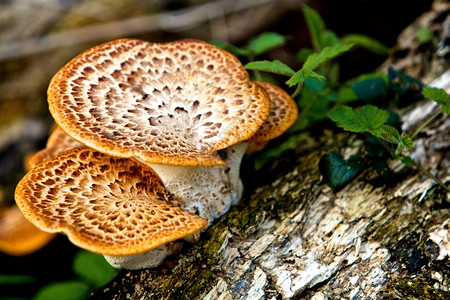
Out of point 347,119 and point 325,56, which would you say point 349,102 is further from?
point 325,56

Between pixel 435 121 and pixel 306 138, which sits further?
pixel 306 138

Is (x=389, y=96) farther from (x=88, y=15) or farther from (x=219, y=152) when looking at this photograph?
(x=88, y=15)

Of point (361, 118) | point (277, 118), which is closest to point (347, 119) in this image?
point (361, 118)

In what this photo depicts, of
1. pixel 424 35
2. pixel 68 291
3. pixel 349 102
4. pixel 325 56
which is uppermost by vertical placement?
pixel 325 56

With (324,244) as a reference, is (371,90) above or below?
above

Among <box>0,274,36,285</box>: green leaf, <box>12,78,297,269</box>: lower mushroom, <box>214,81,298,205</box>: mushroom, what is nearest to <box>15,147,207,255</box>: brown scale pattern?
<box>12,78,297,269</box>: lower mushroom

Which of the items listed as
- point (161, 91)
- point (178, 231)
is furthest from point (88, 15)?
point (178, 231)
